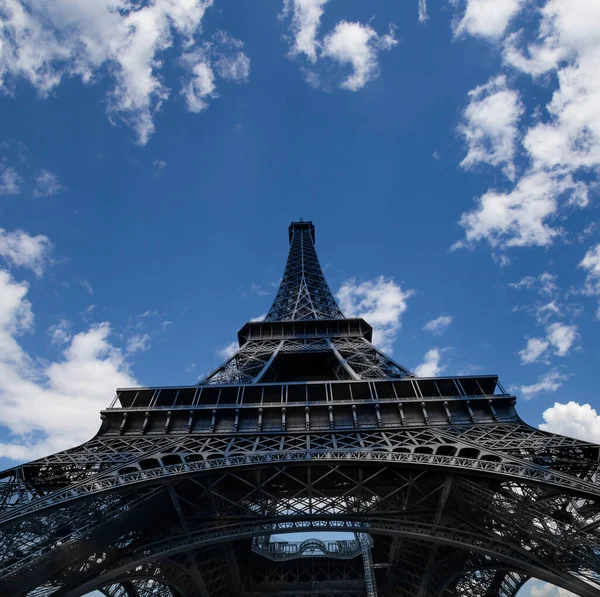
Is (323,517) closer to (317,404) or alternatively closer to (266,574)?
(317,404)

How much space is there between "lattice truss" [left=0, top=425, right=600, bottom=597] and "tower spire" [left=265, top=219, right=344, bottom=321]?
19409mm

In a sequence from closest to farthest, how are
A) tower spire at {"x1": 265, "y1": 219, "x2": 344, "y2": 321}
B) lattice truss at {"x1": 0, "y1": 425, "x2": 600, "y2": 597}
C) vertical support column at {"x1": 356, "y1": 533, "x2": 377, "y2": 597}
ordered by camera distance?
Answer: lattice truss at {"x1": 0, "y1": 425, "x2": 600, "y2": 597}, vertical support column at {"x1": 356, "y1": 533, "x2": 377, "y2": 597}, tower spire at {"x1": 265, "y1": 219, "x2": 344, "y2": 321}

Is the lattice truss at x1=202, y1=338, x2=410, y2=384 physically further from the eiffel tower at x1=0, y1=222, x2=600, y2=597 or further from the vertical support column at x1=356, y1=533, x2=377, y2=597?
the vertical support column at x1=356, y1=533, x2=377, y2=597

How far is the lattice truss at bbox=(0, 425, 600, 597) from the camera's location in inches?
564

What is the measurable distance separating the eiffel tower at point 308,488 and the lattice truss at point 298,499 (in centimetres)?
7

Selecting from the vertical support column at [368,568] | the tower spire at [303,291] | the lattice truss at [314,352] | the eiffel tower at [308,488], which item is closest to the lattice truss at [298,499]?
the eiffel tower at [308,488]

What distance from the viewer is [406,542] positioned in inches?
960

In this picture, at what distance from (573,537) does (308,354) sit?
1986 cm

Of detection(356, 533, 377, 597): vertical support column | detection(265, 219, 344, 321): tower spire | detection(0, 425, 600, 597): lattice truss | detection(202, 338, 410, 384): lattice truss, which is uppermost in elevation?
detection(265, 219, 344, 321): tower spire

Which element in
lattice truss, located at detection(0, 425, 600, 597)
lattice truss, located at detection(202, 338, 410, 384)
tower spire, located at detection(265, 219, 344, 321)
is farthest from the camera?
tower spire, located at detection(265, 219, 344, 321)

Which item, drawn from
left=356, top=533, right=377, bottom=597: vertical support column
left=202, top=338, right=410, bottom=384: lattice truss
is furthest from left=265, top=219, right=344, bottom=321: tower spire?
left=356, top=533, right=377, bottom=597: vertical support column

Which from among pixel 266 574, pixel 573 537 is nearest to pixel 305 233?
pixel 266 574

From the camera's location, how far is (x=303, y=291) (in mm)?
45969

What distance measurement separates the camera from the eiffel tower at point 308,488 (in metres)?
14.7
